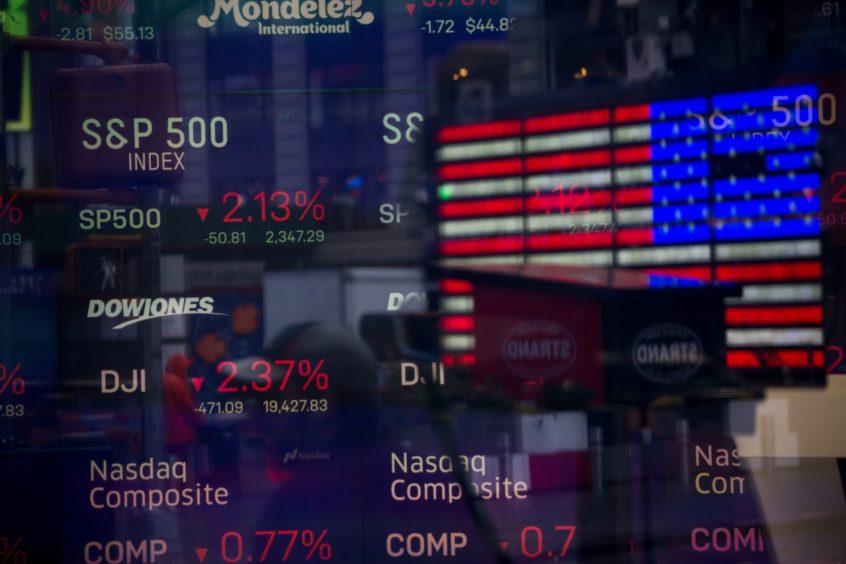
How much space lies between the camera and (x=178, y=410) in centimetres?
369

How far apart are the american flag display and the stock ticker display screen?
0.01m

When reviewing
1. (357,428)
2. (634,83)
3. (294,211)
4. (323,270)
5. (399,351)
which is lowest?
(357,428)

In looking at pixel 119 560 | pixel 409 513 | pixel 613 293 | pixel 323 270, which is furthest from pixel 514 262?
pixel 119 560

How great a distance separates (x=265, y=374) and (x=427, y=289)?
2.38ft

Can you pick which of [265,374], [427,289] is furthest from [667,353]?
[265,374]


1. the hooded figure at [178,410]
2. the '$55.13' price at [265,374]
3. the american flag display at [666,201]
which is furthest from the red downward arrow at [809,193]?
the hooded figure at [178,410]

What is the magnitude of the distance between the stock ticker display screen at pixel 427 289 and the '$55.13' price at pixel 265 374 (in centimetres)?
1

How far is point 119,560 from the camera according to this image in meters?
3.75

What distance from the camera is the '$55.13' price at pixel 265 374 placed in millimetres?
3691

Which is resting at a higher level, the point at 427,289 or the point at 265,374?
the point at 427,289

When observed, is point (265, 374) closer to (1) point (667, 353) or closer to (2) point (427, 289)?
(2) point (427, 289)

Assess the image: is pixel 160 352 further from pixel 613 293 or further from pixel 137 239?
pixel 613 293

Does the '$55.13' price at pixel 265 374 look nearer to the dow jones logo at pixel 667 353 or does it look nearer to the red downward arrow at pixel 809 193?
the dow jones logo at pixel 667 353

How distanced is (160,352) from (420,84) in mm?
1490
